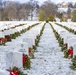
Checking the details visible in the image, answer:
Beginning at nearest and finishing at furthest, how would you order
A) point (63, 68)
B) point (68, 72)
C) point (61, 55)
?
point (68, 72) → point (63, 68) → point (61, 55)

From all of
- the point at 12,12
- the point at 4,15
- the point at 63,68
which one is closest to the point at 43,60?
the point at 63,68

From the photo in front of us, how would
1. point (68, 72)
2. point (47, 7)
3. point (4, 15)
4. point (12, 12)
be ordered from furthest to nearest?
point (47, 7), point (12, 12), point (4, 15), point (68, 72)

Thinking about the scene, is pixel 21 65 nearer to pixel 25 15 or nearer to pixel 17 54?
pixel 17 54

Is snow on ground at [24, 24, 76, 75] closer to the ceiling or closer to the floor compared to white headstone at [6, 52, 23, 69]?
closer to the floor

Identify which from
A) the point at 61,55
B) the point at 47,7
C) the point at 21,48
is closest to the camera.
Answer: the point at 21,48

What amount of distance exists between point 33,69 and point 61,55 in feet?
10.6

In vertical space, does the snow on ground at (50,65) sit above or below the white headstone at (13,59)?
below

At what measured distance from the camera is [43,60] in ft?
37.6

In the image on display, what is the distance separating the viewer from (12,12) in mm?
104000

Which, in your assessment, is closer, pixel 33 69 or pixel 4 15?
pixel 33 69

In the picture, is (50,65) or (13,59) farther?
(50,65)

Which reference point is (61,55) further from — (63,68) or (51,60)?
(63,68)

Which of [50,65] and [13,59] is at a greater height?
[13,59]

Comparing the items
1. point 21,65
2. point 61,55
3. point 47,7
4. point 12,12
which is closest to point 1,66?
point 21,65
